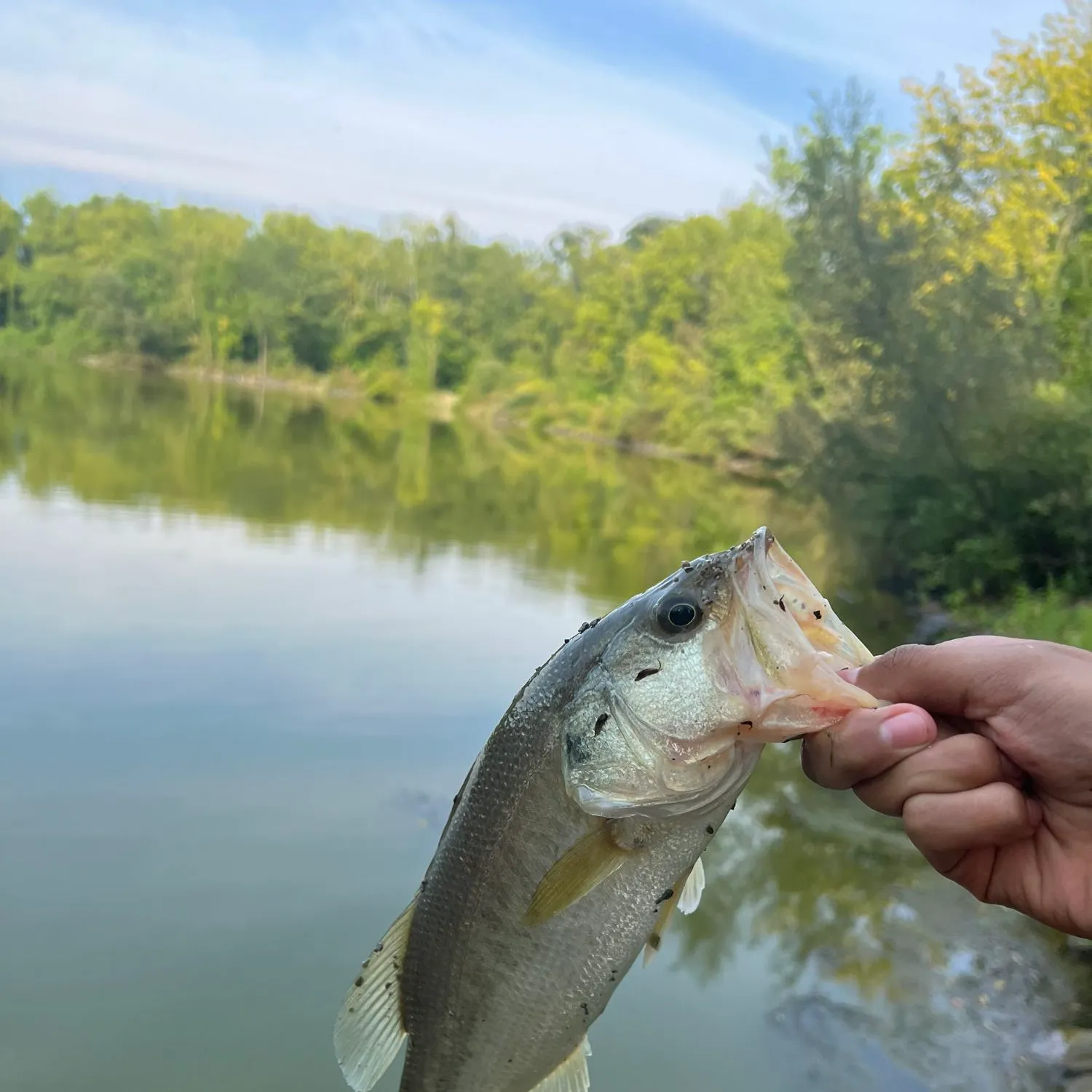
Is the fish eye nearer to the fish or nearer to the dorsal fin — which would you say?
the fish

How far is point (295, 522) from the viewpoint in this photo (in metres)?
18.1

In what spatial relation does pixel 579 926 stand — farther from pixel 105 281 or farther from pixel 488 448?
pixel 105 281

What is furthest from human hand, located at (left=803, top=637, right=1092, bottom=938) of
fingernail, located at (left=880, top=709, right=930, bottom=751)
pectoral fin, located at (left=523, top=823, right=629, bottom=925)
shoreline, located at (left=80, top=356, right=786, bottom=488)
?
shoreline, located at (left=80, top=356, right=786, bottom=488)

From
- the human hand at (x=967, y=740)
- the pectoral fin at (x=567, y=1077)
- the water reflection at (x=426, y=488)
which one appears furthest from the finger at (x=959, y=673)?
the water reflection at (x=426, y=488)

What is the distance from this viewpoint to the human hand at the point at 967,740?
1.86 m

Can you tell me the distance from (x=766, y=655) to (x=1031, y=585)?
44.8 ft

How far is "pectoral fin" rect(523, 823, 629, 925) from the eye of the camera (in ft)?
6.20

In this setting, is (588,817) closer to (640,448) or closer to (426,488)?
(426,488)

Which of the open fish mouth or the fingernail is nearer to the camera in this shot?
the open fish mouth

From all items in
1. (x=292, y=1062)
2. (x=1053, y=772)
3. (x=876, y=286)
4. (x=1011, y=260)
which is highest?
(x=1011, y=260)

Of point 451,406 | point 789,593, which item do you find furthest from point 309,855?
point 451,406

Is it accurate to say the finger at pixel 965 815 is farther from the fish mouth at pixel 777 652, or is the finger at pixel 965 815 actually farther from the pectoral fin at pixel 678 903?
the pectoral fin at pixel 678 903

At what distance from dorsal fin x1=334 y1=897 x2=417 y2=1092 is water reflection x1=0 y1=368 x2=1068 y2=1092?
10.9 feet

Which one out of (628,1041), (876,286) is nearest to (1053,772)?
(628,1041)
